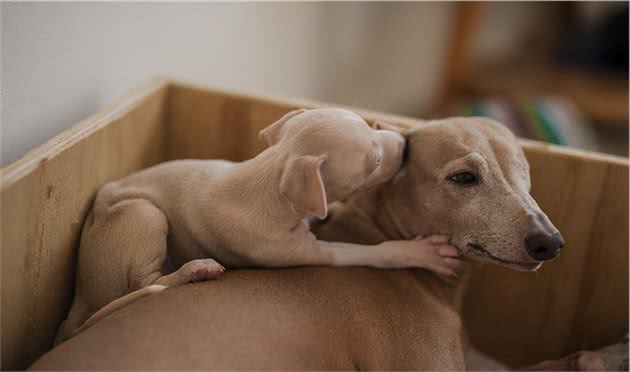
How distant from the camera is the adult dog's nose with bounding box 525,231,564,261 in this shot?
1259mm

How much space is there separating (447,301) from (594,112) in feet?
8.39

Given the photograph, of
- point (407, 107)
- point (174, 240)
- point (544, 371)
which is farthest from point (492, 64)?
point (174, 240)

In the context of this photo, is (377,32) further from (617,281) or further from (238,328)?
(238,328)

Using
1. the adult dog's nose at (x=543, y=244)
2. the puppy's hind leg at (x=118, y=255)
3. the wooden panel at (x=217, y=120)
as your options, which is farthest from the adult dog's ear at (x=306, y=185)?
the wooden panel at (x=217, y=120)

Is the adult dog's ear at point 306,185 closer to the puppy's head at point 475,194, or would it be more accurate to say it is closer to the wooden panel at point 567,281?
the puppy's head at point 475,194

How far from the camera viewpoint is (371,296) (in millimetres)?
1351

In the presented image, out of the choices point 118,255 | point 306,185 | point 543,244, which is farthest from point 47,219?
point 543,244

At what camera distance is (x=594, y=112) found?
3.68 metres

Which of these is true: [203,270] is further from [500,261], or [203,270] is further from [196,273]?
[500,261]

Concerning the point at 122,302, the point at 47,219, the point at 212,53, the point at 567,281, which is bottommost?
the point at 567,281

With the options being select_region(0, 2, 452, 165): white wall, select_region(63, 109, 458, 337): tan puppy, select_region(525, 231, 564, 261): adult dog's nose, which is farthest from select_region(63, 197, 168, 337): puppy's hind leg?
select_region(525, 231, 564, 261): adult dog's nose

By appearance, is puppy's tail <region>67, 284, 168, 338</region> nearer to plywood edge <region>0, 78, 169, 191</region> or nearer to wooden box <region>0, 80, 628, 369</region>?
wooden box <region>0, 80, 628, 369</region>

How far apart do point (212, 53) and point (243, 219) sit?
1080 millimetres

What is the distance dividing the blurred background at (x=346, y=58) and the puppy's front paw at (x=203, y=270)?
18.0 inches
